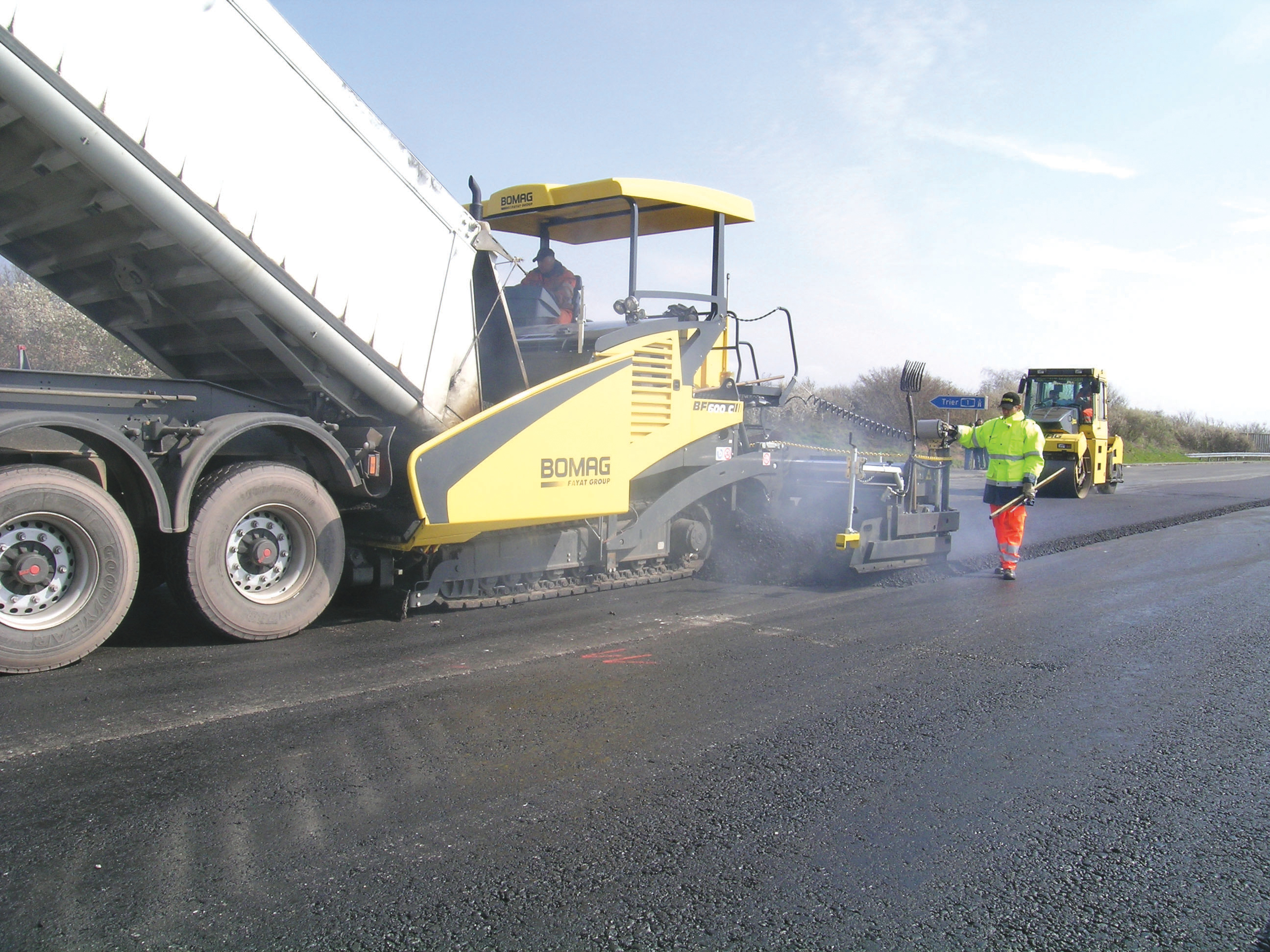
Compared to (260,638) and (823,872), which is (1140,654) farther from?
(260,638)

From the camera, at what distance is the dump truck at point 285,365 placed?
4379 mm

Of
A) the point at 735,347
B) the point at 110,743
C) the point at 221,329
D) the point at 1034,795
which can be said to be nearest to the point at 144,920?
the point at 110,743

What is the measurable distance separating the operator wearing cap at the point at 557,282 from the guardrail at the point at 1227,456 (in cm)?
4535

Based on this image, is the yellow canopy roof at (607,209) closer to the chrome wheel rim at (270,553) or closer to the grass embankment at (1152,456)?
the chrome wheel rim at (270,553)

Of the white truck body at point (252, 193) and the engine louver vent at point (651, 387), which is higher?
the white truck body at point (252, 193)

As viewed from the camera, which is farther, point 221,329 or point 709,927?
point 221,329

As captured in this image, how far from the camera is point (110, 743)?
354cm

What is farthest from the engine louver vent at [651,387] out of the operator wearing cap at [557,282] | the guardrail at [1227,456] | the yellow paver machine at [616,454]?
the guardrail at [1227,456]

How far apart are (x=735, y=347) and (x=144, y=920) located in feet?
20.1

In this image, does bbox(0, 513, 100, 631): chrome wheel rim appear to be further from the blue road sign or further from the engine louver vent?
the blue road sign

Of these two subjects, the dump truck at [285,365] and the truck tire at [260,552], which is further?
the truck tire at [260,552]

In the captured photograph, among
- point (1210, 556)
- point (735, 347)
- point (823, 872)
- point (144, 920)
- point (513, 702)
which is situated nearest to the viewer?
point (144, 920)

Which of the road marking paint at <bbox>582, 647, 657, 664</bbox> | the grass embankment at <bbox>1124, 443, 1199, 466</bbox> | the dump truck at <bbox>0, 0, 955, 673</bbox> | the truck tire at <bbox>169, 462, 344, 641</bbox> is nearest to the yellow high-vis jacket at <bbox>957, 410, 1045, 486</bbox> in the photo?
the dump truck at <bbox>0, 0, 955, 673</bbox>

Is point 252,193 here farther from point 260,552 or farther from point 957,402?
point 957,402
